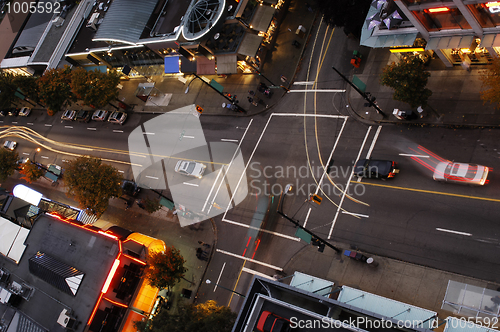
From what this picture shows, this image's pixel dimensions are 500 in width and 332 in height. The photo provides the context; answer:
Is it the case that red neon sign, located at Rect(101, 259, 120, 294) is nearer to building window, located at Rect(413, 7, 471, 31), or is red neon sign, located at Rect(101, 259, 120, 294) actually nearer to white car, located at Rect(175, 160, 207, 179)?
white car, located at Rect(175, 160, 207, 179)

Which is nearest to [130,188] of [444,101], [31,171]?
[31,171]

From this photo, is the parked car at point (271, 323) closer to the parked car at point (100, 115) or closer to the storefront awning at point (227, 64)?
the storefront awning at point (227, 64)

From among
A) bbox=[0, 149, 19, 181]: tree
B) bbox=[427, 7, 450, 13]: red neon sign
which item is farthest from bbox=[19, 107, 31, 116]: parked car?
bbox=[427, 7, 450, 13]: red neon sign

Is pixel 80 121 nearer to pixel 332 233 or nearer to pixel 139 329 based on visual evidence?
pixel 139 329

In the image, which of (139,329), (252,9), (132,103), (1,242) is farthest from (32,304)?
(252,9)

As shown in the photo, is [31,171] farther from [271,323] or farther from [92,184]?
[271,323]

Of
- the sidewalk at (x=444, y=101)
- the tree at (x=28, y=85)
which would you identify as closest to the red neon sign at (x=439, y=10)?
the sidewalk at (x=444, y=101)
